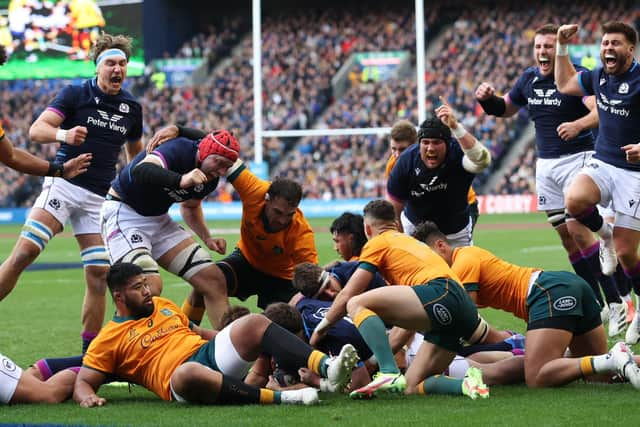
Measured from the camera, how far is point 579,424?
514 cm

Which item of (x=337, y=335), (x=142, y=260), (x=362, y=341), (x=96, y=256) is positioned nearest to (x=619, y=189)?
(x=362, y=341)

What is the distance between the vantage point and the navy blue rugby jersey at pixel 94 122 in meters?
8.75

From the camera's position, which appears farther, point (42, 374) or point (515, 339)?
point (515, 339)

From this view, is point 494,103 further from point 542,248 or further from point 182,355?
point 542,248

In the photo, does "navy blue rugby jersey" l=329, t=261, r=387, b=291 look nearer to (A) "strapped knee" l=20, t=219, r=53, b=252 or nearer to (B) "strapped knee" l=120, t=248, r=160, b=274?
(B) "strapped knee" l=120, t=248, r=160, b=274

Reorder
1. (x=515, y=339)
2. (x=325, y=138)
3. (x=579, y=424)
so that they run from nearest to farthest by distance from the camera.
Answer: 1. (x=579, y=424)
2. (x=515, y=339)
3. (x=325, y=138)

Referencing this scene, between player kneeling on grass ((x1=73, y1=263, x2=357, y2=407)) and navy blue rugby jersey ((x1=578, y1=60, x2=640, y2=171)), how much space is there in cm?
333

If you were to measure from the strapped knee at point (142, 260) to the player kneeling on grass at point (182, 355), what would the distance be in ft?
4.17

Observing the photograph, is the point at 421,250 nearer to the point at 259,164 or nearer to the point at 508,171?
the point at 259,164

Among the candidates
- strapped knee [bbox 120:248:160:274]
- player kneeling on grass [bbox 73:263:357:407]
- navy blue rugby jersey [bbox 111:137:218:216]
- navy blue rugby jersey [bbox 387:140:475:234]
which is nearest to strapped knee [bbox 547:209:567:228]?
navy blue rugby jersey [bbox 387:140:475:234]

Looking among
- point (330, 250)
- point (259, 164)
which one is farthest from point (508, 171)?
point (330, 250)

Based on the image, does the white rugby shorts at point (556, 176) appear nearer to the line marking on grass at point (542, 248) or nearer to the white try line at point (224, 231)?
the line marking on grass at point (542, 248)

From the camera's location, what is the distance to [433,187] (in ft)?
27.6

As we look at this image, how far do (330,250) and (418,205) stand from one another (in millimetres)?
10618
